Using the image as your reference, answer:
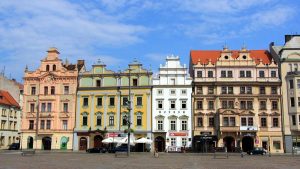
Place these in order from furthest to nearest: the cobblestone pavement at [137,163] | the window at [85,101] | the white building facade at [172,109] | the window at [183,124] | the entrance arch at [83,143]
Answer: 1. the window at [85,101]
2. the entrance arch at [83,143]
3. the window at [183,124]
4. the white building facade at [172,109]
5. the cobblestone pavement at [137,163]

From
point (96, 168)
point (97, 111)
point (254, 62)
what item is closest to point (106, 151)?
point (97, 111)

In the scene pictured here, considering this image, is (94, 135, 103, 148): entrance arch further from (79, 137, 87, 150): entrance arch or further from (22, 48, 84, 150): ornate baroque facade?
(22, 48, 84, 150): ornate baroque facade

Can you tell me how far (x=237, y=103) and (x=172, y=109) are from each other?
10.9m

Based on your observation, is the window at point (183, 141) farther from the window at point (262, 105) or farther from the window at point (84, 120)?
the window at point (84, 120)

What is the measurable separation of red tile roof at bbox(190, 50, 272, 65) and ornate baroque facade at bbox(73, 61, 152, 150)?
33.5ft

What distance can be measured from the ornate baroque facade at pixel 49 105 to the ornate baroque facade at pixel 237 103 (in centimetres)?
2229

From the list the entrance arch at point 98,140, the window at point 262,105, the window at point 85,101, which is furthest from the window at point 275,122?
the window at point 85,101

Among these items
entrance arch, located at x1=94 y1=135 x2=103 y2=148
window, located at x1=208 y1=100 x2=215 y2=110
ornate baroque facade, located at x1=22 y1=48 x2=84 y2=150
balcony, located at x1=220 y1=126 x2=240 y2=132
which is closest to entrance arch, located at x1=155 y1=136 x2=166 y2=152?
window, located at x1=208 y1=100 x2=215 y2=110

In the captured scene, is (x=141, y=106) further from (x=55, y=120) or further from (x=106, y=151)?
(x=55, y=120)

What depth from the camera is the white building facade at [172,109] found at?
2606 inches

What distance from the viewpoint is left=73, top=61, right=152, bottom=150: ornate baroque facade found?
6775 centimetres

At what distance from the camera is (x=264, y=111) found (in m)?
65.9

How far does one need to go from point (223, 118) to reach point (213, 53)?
14743 millimetres

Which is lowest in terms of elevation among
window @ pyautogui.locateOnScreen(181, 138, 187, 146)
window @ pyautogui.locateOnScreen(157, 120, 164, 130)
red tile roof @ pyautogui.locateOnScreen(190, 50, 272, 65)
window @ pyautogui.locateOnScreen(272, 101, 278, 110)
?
window @ pyautogui.locateOnScreen(181, 138, 187, 146)
